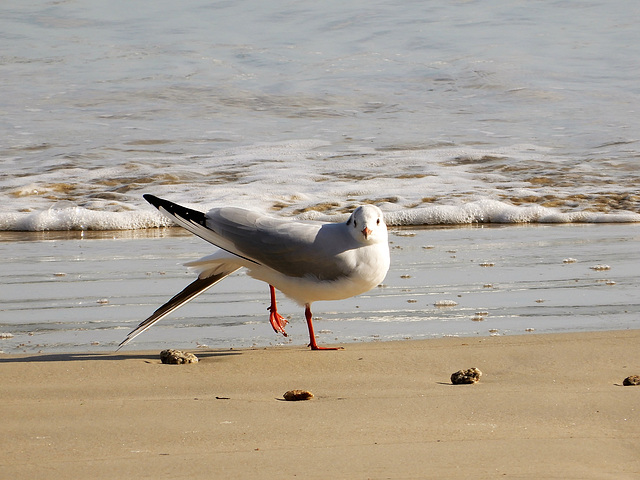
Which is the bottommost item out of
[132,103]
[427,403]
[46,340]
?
[132,103]

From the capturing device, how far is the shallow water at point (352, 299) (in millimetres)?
4434

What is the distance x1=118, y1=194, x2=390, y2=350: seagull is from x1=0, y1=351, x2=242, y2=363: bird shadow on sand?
96mm

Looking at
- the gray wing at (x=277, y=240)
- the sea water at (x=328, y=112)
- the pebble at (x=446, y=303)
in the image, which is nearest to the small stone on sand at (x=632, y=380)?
the gray wing at (x=277, y=240)

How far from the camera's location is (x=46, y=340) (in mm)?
4320

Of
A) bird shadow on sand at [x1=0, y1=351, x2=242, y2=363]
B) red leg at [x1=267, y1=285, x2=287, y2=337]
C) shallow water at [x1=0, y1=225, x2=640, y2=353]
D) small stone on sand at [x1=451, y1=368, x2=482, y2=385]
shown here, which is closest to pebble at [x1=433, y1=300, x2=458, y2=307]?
shallow water at [x1=0, y1=225, x2=640, y2=353]

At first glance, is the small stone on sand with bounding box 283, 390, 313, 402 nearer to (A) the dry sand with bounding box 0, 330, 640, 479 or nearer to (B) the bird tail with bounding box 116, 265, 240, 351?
(A) the dry sand with bounding box 0, 330, 640, 479

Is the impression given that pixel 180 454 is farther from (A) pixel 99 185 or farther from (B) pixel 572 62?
(B) pixel 572 62

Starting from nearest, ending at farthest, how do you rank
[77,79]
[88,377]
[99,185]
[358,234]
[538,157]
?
[88,377] → [358,234] → [99,185] → [538,157] → [77,79]

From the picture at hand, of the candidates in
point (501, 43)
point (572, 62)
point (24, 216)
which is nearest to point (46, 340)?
point (24, 216)

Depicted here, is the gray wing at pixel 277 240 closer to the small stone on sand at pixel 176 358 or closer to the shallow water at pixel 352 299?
the shallow water at pixel 352 299

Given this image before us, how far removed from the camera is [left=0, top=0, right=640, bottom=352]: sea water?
16.6ft

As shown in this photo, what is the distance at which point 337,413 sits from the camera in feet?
9.09

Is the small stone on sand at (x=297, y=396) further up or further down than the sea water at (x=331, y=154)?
further up

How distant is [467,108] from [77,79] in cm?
1093
